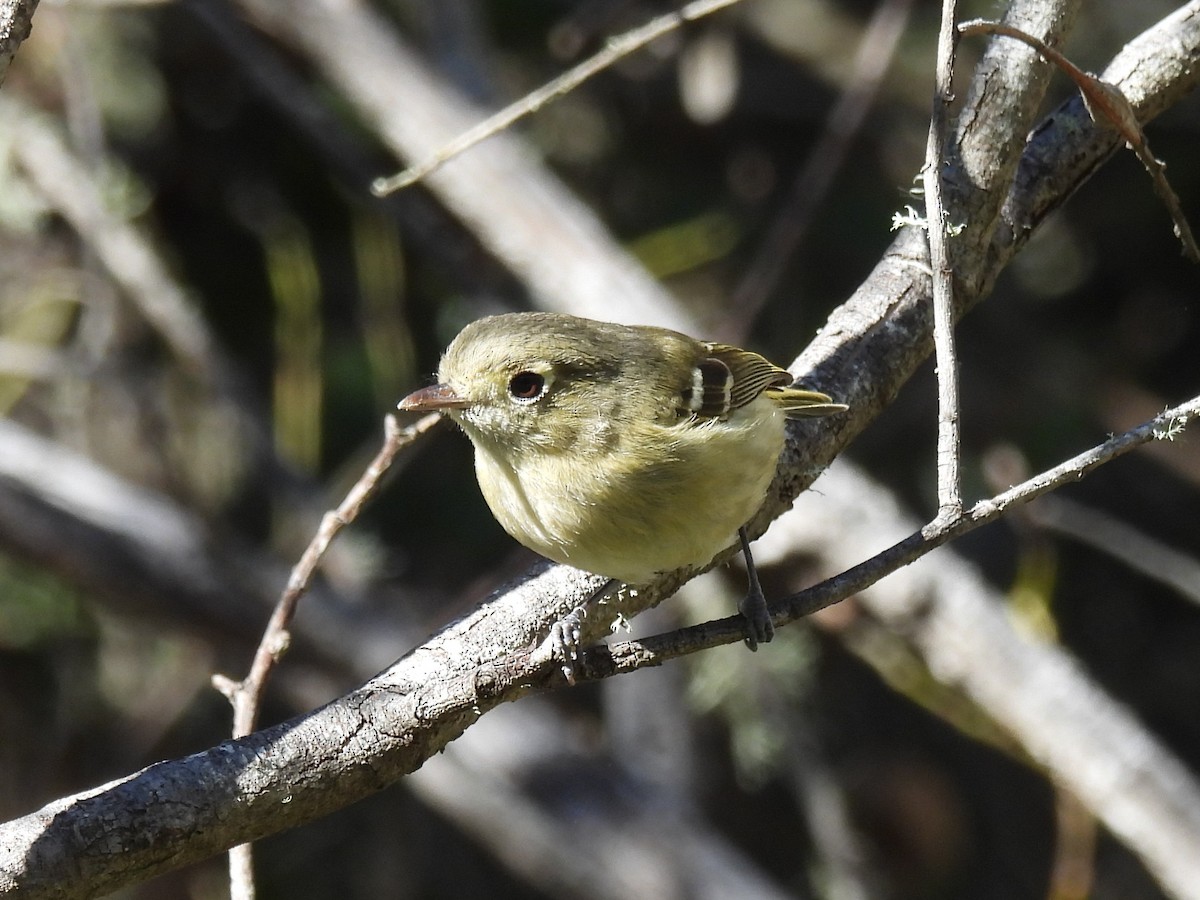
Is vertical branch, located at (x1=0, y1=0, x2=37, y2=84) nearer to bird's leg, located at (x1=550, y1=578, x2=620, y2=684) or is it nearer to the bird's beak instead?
the bird's beak

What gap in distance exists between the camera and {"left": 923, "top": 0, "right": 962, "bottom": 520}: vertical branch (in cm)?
197

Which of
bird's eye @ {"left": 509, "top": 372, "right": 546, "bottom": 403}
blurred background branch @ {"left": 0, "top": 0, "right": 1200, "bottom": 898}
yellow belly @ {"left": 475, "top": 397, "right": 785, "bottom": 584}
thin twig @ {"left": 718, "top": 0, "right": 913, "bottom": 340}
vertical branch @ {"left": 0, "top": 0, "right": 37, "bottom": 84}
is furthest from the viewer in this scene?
blurred background branch @ {"left": 0, "top": 0, "right": 1200, "bottom": 898}

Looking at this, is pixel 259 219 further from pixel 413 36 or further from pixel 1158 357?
pixel 1158 357

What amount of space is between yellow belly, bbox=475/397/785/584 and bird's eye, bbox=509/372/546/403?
0.40 feet

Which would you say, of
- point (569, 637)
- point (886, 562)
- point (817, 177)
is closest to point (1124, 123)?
point (886, 562)

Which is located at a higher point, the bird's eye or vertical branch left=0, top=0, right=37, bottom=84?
the bird's eye

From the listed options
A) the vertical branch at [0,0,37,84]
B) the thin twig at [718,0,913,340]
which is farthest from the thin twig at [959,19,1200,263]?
the thin twig at [718,0,913,340]

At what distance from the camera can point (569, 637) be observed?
219cm

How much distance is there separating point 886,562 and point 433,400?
103 cm

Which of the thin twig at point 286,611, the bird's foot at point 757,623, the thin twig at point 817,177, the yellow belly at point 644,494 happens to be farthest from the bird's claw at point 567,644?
the thin twig at point 817,177

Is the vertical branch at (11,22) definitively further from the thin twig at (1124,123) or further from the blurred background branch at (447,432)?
the blurred background branch at (447,432)

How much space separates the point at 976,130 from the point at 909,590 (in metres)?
1.60

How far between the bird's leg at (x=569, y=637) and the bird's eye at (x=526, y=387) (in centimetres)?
49

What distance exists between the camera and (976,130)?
2.65 meters
